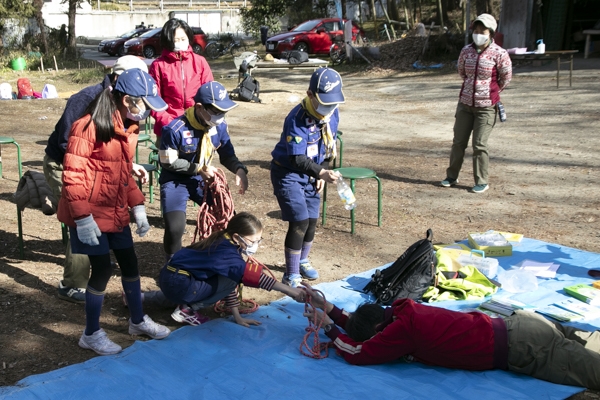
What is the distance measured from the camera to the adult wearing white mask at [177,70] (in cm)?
542

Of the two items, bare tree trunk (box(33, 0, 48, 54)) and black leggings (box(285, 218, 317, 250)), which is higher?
bare tree trunk (box(33, 0, 48, 54))

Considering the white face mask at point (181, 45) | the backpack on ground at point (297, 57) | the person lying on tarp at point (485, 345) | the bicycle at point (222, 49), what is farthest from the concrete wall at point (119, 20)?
the person lying on tarp at point (485, 345)

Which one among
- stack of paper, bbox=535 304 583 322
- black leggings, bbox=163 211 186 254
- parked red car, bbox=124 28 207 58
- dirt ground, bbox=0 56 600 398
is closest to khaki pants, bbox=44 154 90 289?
dirt ground, bbox=0 56 600 398

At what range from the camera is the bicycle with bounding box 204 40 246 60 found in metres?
23.6

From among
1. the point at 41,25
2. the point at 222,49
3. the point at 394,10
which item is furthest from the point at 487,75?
the point at 394,10

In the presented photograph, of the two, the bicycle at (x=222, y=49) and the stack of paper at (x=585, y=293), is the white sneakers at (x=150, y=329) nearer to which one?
the stack of paper at (x=585, y=293)

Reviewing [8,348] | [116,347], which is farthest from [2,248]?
[116,347]

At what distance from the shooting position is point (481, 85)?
6855 mm

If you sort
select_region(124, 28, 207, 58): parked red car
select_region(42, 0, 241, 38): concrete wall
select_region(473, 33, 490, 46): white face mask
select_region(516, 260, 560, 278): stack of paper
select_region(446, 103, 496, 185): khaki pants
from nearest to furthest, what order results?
1. select_region(516, 260, 560, 278): stack of paper
2. select_region(473, 33, 490, 46): white face mask
3. select_region(446, 103, 496, 185): khaki pants
4. select_region(124, 28, 207, 58): parked red car
5. select_region(42, 0, 241, 38): concrete wall

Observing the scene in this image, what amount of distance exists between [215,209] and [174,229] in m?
0.31

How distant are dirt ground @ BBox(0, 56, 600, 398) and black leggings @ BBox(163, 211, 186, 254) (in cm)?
46

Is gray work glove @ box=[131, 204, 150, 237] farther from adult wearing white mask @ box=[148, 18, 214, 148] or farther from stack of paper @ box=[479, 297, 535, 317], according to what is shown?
stack of paper @ box=[479, 297, 535, 317]

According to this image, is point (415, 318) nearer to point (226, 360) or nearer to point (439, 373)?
point (439, 373)

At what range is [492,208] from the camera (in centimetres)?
677
